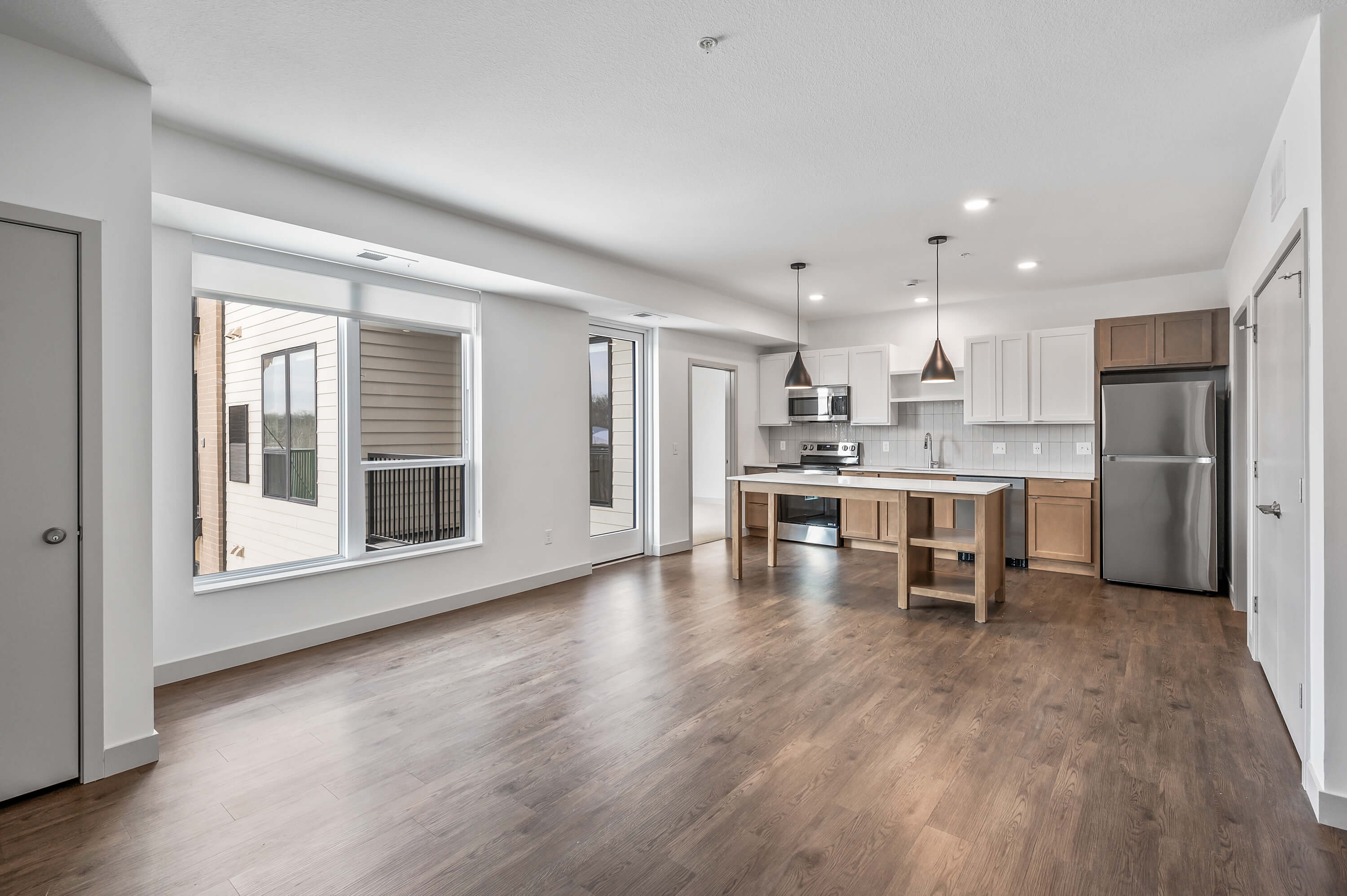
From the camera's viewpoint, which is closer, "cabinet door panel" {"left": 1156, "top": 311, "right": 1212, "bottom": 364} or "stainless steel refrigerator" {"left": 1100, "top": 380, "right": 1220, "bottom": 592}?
"stainless steel refrigerator" {"left": 1100, "top": 380, "right": 1220, "bottom": 592}

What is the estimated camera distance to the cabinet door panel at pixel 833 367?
23.9 feet

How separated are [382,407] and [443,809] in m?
2.85

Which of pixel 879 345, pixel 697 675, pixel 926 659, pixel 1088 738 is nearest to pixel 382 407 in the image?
pixel 697 675

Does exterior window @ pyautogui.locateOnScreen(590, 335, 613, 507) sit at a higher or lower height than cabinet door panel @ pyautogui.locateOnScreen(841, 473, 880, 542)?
higher

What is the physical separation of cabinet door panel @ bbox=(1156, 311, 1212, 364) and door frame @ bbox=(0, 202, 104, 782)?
6601mm

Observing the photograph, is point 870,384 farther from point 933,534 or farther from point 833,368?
point 933,534

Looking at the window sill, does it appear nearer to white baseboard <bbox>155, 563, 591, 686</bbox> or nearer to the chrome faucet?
white baseboard <bbox>155, 563, 591, 686</bbox>

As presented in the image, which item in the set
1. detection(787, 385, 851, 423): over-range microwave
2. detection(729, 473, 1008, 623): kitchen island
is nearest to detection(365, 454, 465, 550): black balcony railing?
detection(729, 473, 1008, 623): kitchen island

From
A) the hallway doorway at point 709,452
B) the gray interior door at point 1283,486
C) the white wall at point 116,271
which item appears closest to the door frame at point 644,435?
the hallway doorway at point 709,452

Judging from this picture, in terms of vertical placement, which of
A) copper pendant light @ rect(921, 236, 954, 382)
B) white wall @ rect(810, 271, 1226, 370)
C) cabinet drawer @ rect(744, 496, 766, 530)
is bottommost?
cabinet drawer @ rect(744, 496, 766, 530)

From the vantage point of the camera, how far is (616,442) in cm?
635

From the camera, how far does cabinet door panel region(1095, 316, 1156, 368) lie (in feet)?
17.4

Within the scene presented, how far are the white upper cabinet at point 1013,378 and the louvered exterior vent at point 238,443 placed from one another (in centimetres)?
603

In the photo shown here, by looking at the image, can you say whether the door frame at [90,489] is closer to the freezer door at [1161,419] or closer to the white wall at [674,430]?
the white wall at [674,430]
